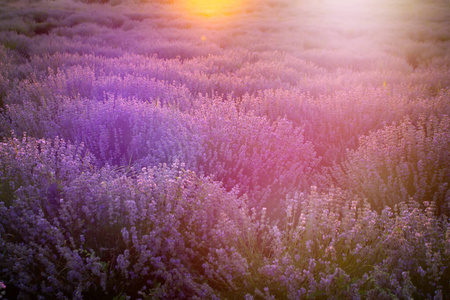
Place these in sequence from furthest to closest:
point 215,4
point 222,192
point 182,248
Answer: point 215,4 < point 222,192 < point 182,248

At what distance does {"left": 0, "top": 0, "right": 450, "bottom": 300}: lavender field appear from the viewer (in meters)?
1.48

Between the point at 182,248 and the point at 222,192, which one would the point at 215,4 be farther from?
the point at 182,248

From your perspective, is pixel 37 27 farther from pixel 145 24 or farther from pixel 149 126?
pixel 149 126

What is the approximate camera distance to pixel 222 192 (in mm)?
2051

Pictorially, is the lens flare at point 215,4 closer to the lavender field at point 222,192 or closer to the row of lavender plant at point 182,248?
the lavender field at point 222,192

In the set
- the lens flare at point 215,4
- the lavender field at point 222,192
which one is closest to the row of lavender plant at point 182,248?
the lavender field at point 222,192

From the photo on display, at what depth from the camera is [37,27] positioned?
10117mm

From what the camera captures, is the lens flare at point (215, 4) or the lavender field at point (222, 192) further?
the lens flare at point (215, 4)

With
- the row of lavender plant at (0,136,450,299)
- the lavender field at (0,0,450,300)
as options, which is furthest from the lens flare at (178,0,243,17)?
the row of lavender plant at (0,136,450,299)

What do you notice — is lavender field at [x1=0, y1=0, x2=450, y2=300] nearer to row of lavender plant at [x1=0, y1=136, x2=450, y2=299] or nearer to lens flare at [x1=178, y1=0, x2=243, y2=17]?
row of lavender plant at [x1=0, y1=136, x2=450, y2=299]

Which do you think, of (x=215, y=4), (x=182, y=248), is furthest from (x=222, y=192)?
(x=215, y=4)

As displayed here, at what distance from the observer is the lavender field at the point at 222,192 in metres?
1.48

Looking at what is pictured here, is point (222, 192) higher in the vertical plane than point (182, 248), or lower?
higher

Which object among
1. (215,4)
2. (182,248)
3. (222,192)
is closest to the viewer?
(182,248)
